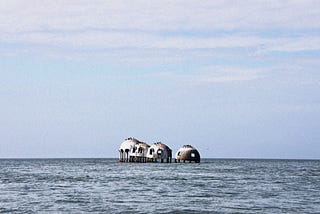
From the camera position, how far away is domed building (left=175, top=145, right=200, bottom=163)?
119162 mm

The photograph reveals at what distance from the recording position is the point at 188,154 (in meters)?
119

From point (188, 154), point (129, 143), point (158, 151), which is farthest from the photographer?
point (129, 143)

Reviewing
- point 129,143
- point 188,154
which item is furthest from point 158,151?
point 129,143

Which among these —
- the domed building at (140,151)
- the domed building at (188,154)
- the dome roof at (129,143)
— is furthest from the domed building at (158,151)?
the dome roof at (129,143)

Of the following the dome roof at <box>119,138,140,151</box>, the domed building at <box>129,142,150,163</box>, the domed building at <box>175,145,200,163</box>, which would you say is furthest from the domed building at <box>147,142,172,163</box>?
the dome roof at <box>119,138,140,151</box>

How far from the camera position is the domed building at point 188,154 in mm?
119162

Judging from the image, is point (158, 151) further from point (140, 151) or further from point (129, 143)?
point (129, 143)

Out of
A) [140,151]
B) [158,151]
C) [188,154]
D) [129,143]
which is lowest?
[188,154]

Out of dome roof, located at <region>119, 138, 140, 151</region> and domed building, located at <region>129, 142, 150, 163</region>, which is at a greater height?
dome roof, located at <region>119, 138, 140, 151</region>

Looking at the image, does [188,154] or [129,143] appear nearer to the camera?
[188,154]

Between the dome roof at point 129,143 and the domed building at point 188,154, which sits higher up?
the dome roof at point 129,143

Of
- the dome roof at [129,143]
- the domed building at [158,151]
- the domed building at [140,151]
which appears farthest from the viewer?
the dome roof at [129,143]

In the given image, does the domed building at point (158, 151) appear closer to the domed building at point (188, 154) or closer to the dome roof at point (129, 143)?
the domed building at point (188, 154)

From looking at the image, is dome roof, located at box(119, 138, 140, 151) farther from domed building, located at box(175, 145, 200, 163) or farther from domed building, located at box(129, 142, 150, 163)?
domed building, located at box(175, 145, 200, 163)
